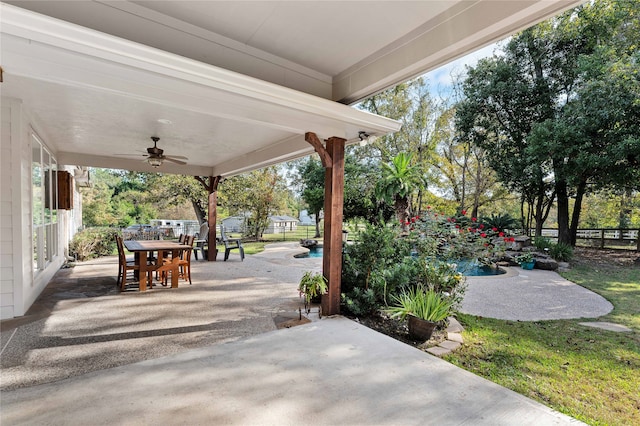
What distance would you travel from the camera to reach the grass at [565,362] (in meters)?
2.44

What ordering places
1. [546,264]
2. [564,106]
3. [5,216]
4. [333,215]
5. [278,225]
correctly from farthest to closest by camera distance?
[278,225]
[564,106]
[546,264]
[333,215]
[5,216]

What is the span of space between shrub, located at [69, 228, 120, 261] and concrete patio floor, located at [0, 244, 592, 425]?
17.0 ft

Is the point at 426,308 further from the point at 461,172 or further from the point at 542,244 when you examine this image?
the point at 461,172

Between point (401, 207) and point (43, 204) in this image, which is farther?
point (401, 207)

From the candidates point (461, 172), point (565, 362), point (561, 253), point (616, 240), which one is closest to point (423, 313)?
point (565, 362)

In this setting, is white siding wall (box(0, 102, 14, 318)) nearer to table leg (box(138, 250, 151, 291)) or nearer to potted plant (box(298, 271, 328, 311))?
table leg (box(138, 250, 151, 291))

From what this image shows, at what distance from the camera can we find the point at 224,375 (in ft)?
8.61

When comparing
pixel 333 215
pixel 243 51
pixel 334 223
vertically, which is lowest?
pixel 334 223

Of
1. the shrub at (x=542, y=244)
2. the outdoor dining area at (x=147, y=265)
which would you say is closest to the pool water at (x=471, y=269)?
the shrub at (x=542, y=244)

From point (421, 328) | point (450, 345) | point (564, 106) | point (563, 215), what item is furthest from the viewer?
point (563, 215)

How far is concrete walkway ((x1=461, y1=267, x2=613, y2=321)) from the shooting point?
4848 millimetres

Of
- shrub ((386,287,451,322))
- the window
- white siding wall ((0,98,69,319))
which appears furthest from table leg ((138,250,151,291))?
shrub ((386,287,451,322))

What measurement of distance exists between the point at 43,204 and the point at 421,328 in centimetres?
637

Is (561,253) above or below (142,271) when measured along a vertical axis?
below
